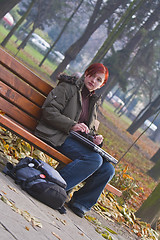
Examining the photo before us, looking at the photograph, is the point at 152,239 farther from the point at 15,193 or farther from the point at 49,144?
the point at 15,193

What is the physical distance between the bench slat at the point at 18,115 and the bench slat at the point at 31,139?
1.21 feet

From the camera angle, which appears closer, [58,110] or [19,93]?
[58,110]

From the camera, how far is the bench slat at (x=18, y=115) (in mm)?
5275

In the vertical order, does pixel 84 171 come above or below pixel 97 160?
below

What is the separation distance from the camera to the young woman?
5.17 meters

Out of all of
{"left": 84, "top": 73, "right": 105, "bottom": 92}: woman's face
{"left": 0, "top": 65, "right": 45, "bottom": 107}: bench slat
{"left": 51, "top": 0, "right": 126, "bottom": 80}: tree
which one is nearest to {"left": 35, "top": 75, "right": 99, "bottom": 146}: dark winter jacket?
{"left": 84, "top": 73, "right": 105, "bottom": 92}: woman's face

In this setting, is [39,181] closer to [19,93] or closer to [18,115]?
[18,115]

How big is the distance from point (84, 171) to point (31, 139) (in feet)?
2.29

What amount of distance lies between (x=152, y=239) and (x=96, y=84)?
10.5 feet

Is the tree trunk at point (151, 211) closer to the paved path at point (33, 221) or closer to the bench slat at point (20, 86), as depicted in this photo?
the paved path at point (33, 221)

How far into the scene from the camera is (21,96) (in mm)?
5434

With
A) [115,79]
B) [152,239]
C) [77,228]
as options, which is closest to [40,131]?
[77,228]

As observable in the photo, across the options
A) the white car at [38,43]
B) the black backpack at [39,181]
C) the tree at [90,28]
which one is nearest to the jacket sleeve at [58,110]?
the black backpack at [39,181]

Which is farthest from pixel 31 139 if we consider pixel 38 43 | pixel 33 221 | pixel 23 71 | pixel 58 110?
pixel 38 43
